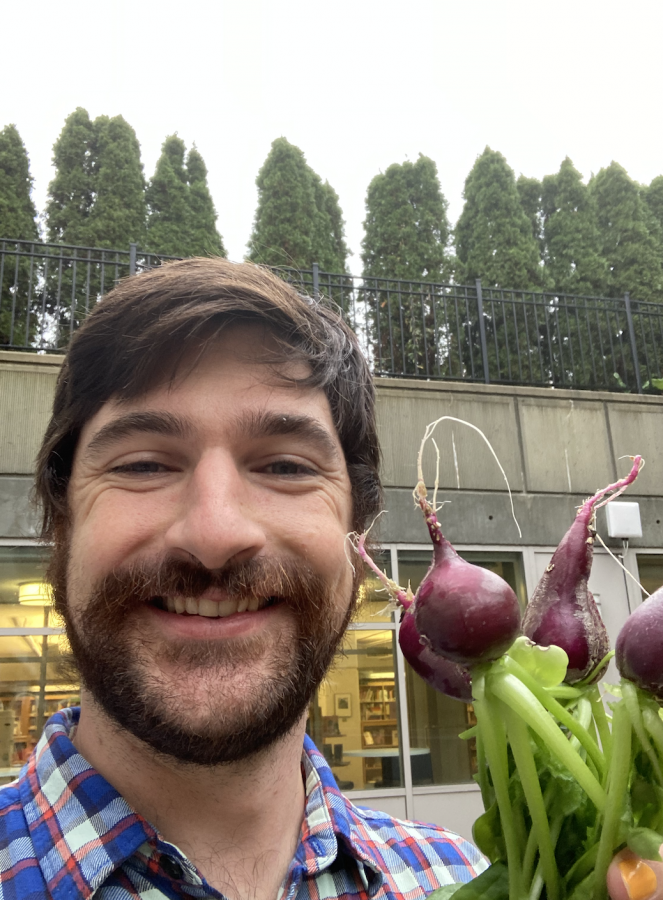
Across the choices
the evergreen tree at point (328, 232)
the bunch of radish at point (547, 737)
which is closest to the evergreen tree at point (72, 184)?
the evergreen tree at point (328, 232)

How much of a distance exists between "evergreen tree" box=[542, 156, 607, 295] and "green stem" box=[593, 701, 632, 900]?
1297cm

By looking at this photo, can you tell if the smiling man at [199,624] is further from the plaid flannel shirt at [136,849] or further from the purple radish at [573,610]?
the purple radish at [573,610]

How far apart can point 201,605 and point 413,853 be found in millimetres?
689

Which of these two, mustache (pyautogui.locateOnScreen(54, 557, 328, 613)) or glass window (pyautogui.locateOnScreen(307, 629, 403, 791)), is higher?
mustache (pyautogui.locateOnScreen(54, 557, 328, 613))

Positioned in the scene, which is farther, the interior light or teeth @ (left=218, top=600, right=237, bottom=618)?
the interior light

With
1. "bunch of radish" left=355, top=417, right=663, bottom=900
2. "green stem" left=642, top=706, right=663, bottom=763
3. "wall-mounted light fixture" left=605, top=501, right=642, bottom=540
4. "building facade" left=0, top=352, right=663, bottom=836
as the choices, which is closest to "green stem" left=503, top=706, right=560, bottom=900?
"bunch of radish" left=355, top=417, right=663, bottom=900

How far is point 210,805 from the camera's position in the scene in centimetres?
118

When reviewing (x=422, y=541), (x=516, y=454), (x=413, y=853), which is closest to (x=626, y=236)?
(x=516, y=454)

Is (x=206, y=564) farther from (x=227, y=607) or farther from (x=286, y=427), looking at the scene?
Answer: (x=286, y=427)

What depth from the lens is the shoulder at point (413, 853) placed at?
1.29 meters

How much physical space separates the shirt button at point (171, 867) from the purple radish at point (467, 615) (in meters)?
0.66

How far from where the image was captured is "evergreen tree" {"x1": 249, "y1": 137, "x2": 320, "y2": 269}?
12.1 metres

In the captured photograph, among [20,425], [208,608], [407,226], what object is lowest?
[208,608]

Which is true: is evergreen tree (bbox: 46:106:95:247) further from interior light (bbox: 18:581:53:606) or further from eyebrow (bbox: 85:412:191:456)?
eyebrow (bbox: 85:412:191:456)
